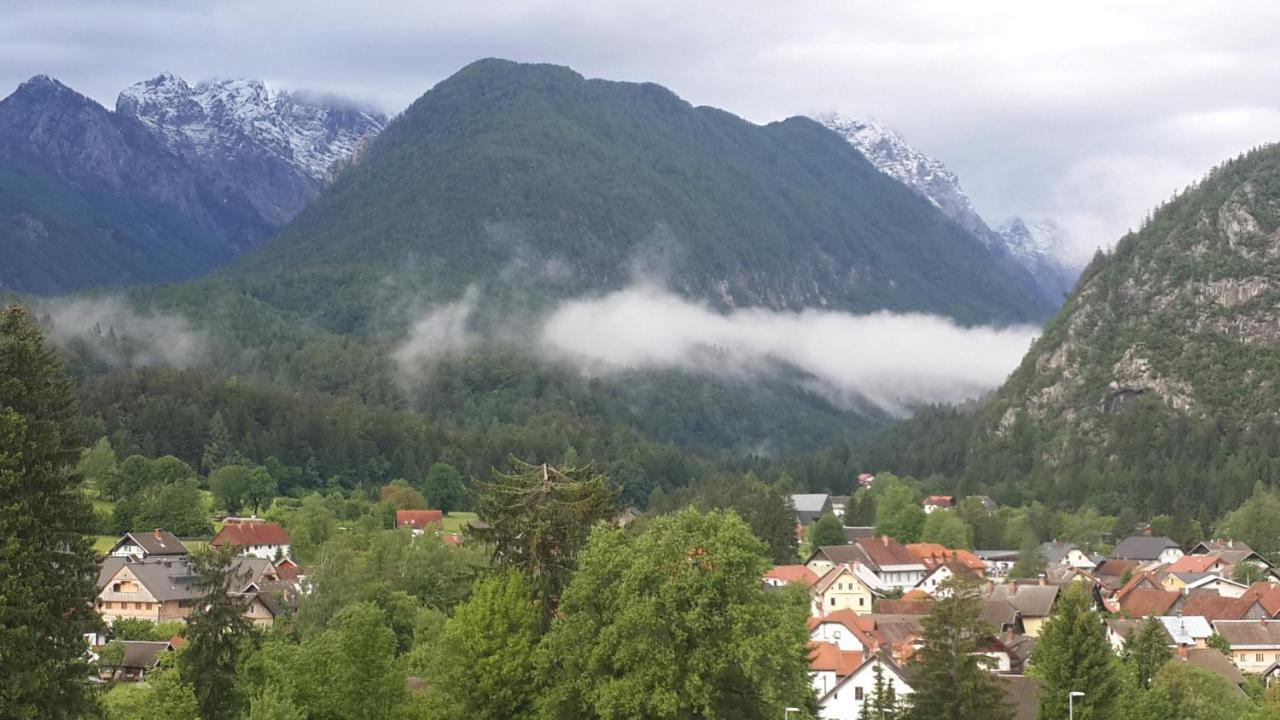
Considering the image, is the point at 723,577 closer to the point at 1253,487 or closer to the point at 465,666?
the point at 465,666

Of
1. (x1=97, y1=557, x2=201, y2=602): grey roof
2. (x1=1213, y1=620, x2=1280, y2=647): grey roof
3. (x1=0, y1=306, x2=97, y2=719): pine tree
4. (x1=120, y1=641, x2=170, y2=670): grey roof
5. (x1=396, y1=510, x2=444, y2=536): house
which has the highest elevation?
(x1=0, y1=306, x2=97, y2=719): pine tree

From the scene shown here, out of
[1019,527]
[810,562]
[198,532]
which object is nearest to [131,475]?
[198,532]

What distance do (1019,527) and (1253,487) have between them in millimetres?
26724

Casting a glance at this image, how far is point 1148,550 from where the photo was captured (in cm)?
15700

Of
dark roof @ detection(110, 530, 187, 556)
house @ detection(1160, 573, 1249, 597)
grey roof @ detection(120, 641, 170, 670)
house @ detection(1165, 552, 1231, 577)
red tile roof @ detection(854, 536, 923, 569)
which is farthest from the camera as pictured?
red tile roof @ detection(854, 536, 923, 569)

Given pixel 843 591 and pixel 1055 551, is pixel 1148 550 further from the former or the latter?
pixel 843 591

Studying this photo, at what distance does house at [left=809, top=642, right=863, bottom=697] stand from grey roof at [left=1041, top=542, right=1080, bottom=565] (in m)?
68.9

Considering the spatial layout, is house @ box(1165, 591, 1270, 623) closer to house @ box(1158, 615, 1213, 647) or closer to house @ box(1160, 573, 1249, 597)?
house @ box(1158, 615, 1213, 647)

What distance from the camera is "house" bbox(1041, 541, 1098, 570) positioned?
151 m

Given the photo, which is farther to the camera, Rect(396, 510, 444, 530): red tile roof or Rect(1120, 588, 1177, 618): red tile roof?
Rect(396, 510, 444, 530): red tile roof

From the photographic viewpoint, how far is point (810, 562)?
137 meters

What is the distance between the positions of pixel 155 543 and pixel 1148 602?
66.3m

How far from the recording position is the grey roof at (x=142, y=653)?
79062 mm

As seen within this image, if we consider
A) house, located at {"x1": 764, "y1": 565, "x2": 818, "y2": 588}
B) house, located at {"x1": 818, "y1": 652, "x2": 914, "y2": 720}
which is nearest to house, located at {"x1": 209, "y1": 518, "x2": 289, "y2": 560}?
house, located at {"x1": 764, "y1": 565, "x2": 818, "y2": 588}
